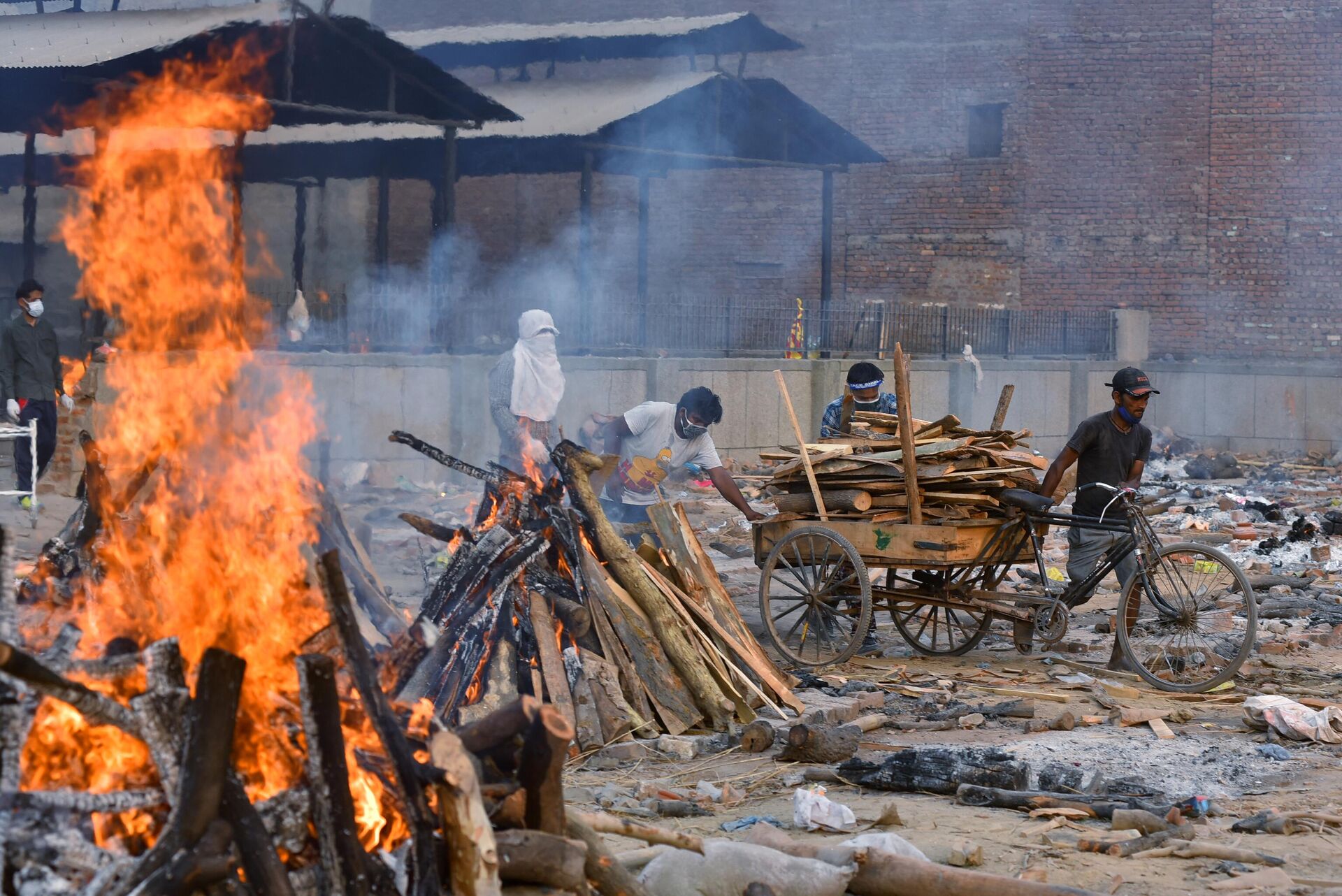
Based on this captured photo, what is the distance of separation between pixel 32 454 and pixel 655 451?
247 inches

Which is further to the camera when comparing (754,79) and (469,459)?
(754,79)

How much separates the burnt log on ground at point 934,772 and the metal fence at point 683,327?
37.2ft

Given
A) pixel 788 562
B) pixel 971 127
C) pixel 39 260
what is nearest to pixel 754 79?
pixel 971 127

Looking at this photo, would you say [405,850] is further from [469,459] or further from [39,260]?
[39,260]

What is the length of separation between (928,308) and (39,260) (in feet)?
49.6

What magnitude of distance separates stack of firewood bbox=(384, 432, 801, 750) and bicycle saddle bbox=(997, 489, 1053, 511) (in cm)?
187

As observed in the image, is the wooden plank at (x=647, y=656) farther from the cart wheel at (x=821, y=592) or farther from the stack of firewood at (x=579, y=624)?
the cart wheel at (x=821, y=592)

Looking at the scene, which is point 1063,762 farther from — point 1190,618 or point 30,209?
point 30,209

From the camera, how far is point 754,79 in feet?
72.8

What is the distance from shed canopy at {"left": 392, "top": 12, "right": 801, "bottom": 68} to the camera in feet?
83.5

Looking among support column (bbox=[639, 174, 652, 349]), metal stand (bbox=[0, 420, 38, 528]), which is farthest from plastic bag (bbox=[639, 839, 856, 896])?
support column (bbox=[639, 174, 652, 349])

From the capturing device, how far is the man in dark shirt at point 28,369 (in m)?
13.0

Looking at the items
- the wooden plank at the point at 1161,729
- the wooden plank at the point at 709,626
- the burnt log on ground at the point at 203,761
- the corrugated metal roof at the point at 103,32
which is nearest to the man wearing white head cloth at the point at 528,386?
the wooden plank at the point at 709,626

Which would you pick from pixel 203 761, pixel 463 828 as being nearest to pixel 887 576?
pixel 463 828
